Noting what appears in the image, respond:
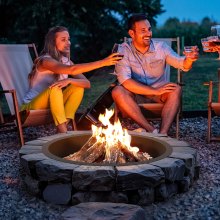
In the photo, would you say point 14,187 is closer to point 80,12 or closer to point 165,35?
point 80,12

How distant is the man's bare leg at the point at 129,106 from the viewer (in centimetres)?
400

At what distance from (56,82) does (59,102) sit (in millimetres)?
201

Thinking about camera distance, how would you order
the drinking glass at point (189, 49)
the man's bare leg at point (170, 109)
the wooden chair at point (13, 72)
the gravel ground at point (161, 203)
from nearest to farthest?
the gravel ground at point (161, 203), the drinking glass at point (189, 49), the man's bare leg at point (170, 109), the wooden chair at point (13, 72)

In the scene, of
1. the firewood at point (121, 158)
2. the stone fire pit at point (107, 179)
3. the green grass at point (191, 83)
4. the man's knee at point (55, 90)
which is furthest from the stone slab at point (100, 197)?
the green grass at point (191, 83)

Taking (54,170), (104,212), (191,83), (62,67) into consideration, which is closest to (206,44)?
(62,67)

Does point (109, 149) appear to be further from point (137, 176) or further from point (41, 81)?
point (41, 81)

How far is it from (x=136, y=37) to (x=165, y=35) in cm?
1004

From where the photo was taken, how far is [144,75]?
4.30 m

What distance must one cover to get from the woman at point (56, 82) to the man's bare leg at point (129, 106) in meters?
0.33

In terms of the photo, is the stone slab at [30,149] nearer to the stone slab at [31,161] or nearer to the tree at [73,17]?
the stone slab at [31,161]

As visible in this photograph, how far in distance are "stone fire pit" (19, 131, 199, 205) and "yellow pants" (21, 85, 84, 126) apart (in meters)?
0.92

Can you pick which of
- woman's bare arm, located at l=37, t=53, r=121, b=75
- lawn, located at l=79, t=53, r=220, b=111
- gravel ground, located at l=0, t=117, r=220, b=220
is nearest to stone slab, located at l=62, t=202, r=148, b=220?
gravel ground, located at l=0, t=117, r=220, b=220

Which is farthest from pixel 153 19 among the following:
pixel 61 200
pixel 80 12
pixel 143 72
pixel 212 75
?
pixel 61 200

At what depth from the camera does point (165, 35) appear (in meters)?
13.9
